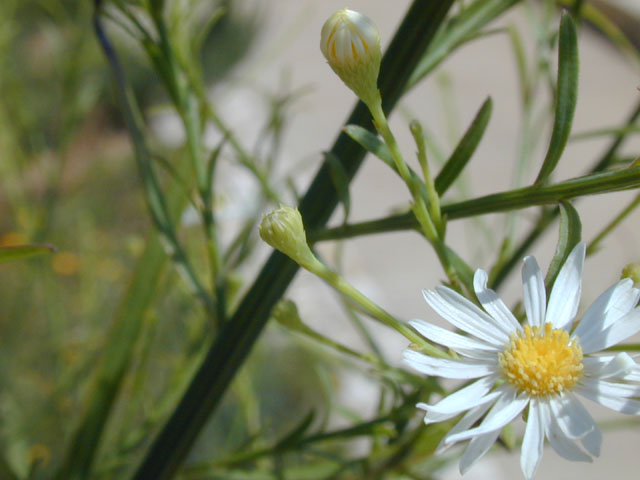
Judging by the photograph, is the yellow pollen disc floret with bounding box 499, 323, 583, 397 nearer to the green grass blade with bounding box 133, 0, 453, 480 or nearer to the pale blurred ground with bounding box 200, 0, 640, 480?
the green grass blade with bounding box 133, 0, 453, 480

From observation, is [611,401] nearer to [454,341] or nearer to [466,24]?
[454,341]

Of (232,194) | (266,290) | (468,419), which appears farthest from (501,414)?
(232,194)

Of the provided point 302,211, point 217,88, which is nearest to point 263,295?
point 302,211

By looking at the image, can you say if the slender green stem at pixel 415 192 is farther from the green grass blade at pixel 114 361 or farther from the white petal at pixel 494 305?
the green grass blade at pixel 114 361

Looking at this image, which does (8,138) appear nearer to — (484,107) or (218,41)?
(484,107)

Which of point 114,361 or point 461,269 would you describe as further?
point 114,361

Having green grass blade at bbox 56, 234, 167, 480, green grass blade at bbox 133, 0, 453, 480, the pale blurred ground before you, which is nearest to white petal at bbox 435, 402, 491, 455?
green grass blade at bbox 133, 0, 453, 480

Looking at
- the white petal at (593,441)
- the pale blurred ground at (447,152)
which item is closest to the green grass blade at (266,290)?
the white petal at (593,441)
